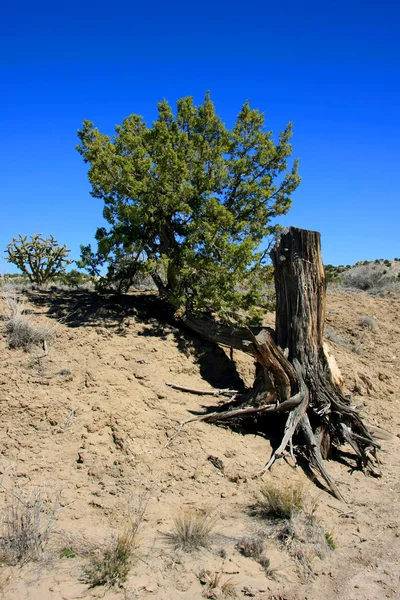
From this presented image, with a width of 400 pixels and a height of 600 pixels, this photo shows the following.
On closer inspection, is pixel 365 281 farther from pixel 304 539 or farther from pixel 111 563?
pixel 111 563

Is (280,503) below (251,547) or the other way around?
the other way around

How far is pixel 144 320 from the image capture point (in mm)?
9562

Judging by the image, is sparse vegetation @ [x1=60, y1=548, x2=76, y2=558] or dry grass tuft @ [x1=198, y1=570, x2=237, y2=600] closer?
dry grass tuft @ [x1=198, y1=570, x2=237, y2=600]

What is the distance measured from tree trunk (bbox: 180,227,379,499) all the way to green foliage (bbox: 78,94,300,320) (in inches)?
49.1

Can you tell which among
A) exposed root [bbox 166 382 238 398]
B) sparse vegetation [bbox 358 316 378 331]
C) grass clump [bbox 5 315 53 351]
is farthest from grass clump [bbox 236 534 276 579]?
sparse vegetation [bbox 358 316 378 331]

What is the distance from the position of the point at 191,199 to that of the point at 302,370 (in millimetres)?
4164

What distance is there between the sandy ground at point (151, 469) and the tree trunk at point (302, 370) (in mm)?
448

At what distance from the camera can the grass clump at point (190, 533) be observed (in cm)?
448

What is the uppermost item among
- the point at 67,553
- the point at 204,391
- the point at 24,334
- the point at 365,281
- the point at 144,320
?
the point at 365,281

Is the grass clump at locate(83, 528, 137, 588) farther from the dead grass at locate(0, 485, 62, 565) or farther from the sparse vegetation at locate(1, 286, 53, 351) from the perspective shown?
the sparse vegetation at locate(1, 286, 53, 351)

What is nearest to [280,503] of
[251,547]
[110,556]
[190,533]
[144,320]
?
[251,547]

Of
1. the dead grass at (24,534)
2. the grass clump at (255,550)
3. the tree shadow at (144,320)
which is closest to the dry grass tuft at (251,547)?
the grass clump at (255,550)

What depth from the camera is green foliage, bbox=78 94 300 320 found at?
29.0ft

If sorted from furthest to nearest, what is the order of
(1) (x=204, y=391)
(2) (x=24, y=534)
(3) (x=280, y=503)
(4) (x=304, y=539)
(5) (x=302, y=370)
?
(1) (x=204, y=391)
(5) (x=302, y=370)
(3) (x=280, y=503)
(4) (x=304, y=539)
(2) (x=24, y=534)
